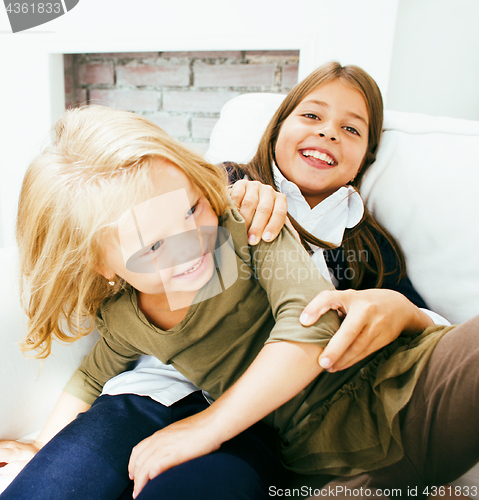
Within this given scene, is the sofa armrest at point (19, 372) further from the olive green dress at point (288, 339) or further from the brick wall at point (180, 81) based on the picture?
the brick wall at point (180, 81)

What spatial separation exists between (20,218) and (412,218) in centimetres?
75

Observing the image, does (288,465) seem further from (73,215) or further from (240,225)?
(73,215)

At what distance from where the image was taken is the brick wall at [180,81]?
1397 mm

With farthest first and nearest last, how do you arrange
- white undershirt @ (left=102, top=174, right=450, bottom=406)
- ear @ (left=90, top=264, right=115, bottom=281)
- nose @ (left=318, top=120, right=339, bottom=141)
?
1. nose @ (left=318, top=120, right=339, bottom=141)
2. white undershirt @ (left=102, top=174, right=450, bottom=406)
3. ear @ (left=90, top=264, right=115, bottom=281)

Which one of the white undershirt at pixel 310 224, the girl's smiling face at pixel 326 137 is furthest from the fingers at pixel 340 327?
the girl's smiling face at pixel 326 137

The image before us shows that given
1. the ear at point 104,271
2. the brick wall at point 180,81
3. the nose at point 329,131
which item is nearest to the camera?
the ear at point 104,271

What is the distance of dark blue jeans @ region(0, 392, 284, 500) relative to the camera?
0.43 m

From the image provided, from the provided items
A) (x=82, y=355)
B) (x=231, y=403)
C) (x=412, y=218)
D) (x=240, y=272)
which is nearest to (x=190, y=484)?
(x=231, y=403)

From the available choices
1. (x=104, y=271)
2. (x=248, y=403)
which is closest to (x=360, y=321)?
(x=248, y=403)

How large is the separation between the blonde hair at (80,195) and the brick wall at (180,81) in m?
0.96

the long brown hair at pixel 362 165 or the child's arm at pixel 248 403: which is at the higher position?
the long brown hair at pixel 362 165

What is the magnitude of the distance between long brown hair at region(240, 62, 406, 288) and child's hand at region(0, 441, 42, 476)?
0.66m

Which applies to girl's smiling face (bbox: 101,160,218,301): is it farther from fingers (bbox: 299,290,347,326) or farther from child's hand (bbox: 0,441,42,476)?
child's hand (bbox: 0,441,42,476)

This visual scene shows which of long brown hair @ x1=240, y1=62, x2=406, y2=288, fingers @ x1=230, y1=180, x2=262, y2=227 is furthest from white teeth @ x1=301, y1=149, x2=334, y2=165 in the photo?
fingers @ x1=230, y1=180, x2=262, y2=227
